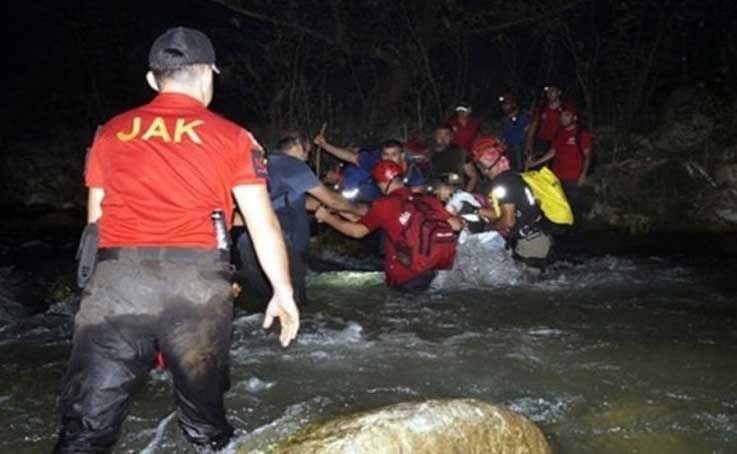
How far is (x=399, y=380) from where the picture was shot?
17.7ft

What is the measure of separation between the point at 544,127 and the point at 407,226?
592 cm

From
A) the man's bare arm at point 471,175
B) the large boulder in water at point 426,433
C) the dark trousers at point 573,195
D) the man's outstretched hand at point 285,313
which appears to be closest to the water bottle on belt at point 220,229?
the man's outstretched hand at point 285,313

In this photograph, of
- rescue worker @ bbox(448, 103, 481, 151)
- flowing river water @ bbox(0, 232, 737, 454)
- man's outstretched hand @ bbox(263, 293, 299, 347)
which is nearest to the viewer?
man's outstretched hand @ bbox(263, 293, 299, 347)

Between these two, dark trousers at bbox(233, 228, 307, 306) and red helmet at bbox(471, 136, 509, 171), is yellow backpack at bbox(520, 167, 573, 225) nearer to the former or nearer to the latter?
red helmet at bbox(471, 136, 509, 171)

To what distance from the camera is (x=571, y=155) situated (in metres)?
10.6

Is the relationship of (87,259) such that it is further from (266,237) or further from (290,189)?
(290,189)

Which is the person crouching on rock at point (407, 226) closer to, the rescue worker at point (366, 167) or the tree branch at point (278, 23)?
the rescue worker at point (366, 167)

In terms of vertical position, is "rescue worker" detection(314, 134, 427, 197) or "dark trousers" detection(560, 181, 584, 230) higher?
"rescue worker" detection(314, 134, 427, 197)

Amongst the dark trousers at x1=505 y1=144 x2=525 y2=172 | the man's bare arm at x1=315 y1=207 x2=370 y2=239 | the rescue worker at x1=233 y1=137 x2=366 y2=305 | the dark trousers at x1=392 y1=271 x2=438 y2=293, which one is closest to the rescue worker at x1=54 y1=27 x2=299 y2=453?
the rescue worker at x1=233 y1=137 x2=366 y2=305

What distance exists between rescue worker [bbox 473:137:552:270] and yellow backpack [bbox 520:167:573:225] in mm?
122

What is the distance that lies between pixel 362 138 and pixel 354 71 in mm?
2117

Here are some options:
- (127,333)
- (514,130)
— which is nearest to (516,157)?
(514,130)

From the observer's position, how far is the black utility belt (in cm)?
314

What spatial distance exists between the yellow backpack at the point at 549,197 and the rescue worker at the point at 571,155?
9.15 feet
